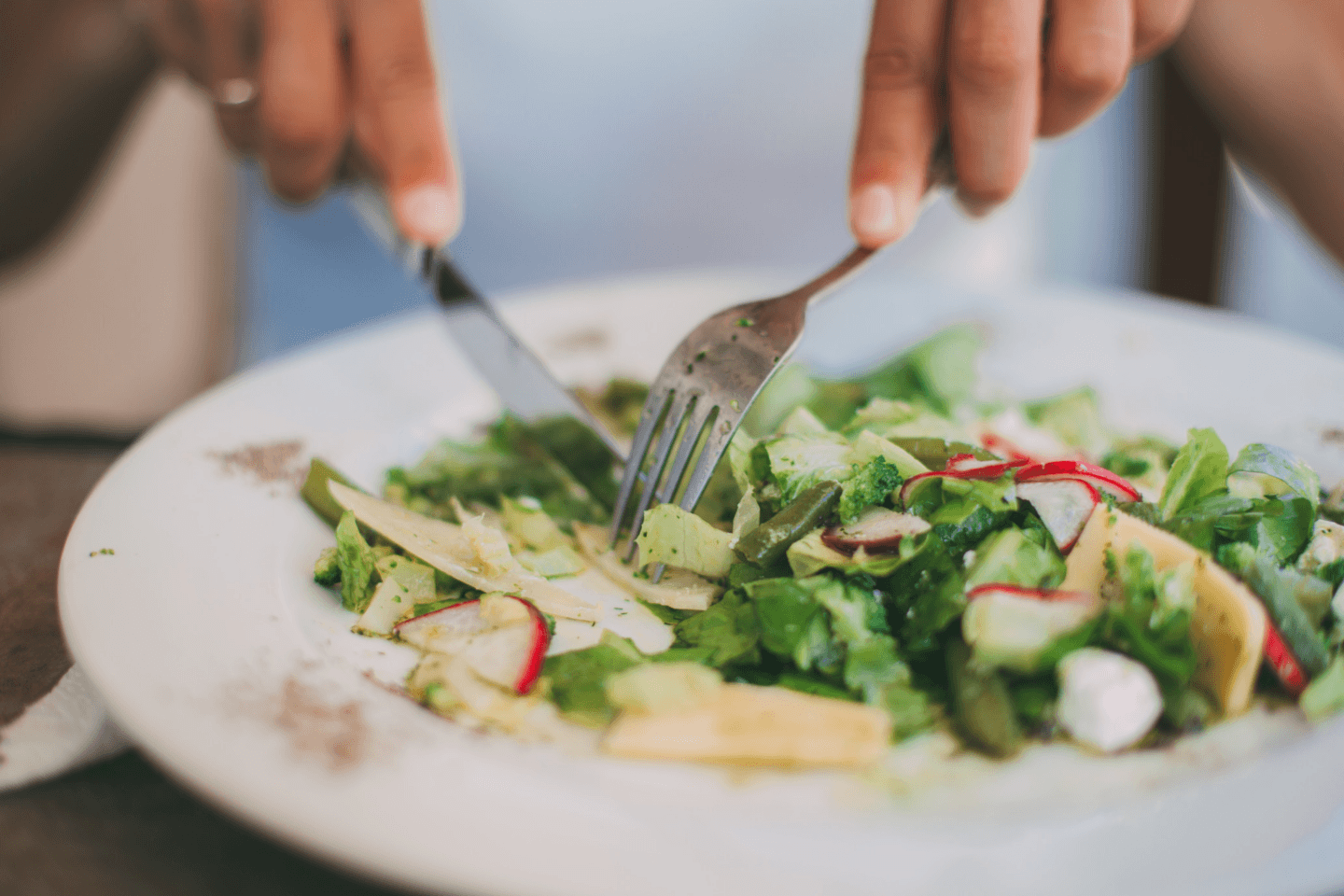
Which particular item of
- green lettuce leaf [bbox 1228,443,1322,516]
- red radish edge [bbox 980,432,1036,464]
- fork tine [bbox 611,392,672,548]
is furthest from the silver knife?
green lettuce leaf [bbox 1228,443,1322,516]

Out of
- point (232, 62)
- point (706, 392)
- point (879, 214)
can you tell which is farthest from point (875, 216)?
point (232, 62)

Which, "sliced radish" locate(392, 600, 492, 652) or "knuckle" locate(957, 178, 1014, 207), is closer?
"sliced radish" locate(392, 600, 492, 652)

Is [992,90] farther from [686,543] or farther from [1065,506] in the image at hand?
[686,543]

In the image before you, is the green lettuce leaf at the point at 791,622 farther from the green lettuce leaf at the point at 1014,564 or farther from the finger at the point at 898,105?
the finger at the point at 898,105

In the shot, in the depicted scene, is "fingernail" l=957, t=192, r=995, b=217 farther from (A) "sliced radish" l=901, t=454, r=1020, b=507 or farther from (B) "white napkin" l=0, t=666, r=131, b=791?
(B) "white napkin" l=0, t=666, r=131, b=791

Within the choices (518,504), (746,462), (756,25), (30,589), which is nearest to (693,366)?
(746,462)

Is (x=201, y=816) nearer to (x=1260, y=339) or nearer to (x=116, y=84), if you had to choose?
(x=1260, y=339)
